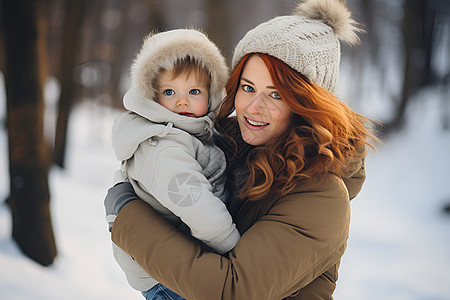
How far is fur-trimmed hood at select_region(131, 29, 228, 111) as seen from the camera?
180 cm

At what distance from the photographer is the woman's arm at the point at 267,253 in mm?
1311

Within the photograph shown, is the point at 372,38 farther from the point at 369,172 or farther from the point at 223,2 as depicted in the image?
the point at 223,2

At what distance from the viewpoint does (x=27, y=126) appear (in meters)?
3.94

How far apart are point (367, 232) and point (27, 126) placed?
16.7 ft

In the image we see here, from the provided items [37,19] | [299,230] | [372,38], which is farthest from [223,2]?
[372,38]

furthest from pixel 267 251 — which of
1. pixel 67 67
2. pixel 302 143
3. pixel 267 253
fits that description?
pixel 67 67

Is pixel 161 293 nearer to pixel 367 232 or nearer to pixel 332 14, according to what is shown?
pixel 332 14

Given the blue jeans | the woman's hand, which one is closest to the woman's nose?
the woman's hand

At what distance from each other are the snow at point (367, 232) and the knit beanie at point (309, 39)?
443 mm

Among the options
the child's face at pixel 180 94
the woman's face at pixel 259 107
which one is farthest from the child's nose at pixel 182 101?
the woman's face at pixel 259 107

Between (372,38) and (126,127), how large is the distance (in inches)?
525

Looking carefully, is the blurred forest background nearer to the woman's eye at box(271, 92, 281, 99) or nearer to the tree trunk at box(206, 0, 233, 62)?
the tree trunk at box(206, 0, 233, 62)

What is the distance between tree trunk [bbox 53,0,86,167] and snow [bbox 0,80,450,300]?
0.57m

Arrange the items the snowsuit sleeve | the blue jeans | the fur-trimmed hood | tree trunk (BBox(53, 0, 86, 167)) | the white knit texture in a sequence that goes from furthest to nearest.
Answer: tree trunk (BBox(53, 0, 86, 167)) → the fur-trimmed hood → the blue jeans → the white knit texture → the snowsuit sleeve
